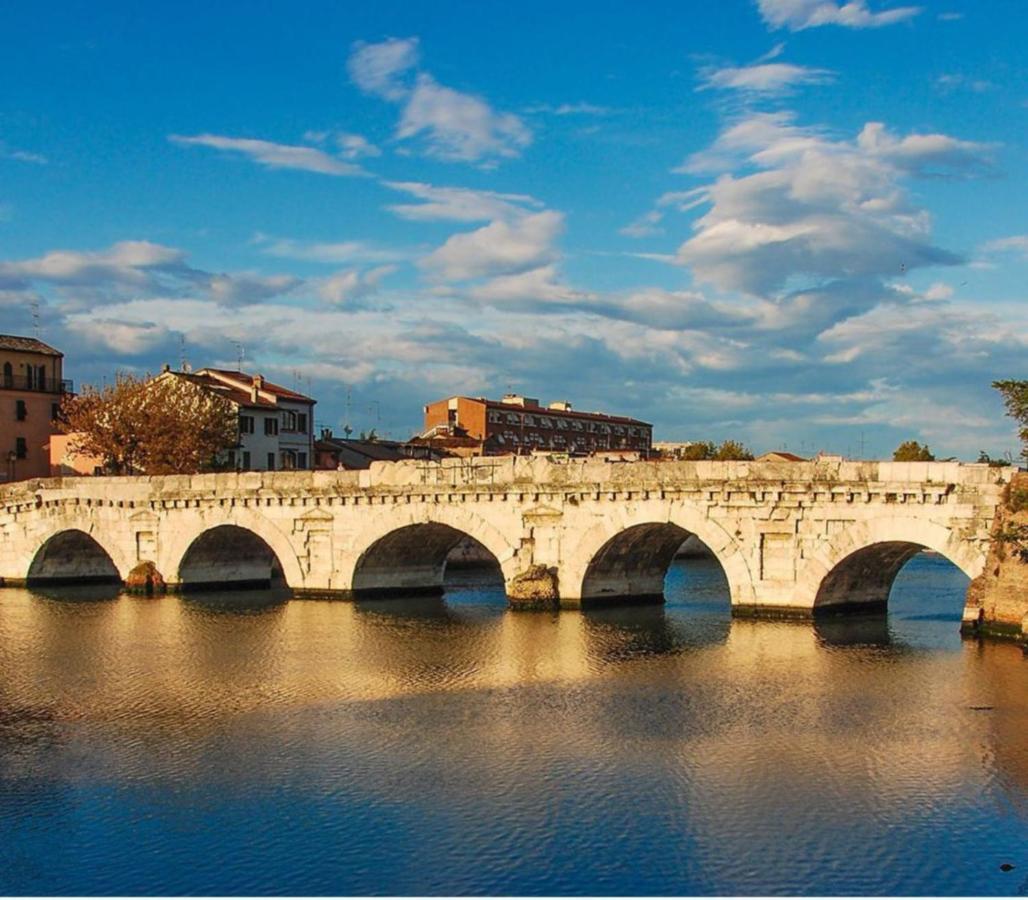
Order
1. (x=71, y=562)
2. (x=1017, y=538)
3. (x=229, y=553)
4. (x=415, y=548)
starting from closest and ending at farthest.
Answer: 1. (x=1017, y=538)
2. (x=415, y=548)
3. (x=229, y=553)
4. (x=71, y=562)

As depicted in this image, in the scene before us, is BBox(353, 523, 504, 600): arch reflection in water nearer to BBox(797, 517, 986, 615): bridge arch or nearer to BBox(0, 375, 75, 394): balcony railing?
BBox(797, 517, 986, 615): bridge arch

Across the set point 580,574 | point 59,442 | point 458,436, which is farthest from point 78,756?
point 458,436

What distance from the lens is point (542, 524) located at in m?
44.5

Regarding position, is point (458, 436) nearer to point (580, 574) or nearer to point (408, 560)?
point (408, 560)

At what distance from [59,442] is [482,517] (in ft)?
149

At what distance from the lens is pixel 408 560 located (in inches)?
2076

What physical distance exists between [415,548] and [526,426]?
2349 inches

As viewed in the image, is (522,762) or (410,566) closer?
(522,762)

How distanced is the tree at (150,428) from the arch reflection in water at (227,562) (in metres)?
13.1

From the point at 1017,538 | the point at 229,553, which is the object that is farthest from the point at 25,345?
the point at 1017,538

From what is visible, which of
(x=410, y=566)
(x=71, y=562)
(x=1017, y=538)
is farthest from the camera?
(x=71, y=562)

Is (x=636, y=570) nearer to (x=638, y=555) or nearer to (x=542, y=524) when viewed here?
(x=638, y=555)

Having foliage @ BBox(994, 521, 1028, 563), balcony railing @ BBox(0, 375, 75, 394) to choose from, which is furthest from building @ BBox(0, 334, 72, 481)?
foliage @ BBox(994, 521, 1028, 563)

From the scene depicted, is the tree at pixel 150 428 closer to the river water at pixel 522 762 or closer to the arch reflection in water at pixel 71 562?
the arch reflection in water at pixel 71 562
